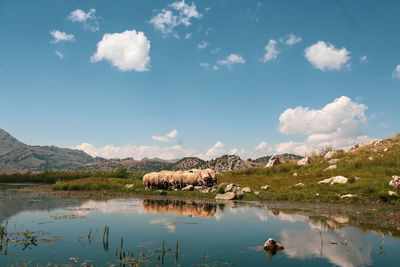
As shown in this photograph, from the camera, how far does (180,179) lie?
36.3 meters

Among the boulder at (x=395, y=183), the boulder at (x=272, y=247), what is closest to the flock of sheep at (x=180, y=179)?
the boulder at (x=395, y=183)

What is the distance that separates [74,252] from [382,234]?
554 inches

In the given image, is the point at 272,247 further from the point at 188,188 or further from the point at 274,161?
the point at 274,161

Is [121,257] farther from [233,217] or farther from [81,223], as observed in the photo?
[233,217]

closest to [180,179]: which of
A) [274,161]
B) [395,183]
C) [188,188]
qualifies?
[188,188]

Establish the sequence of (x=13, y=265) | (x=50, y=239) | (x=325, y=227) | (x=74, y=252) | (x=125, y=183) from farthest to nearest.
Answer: (x=125, y=183)
(x=325, y=227)
(x=50, y=239)
(x=74, y=252)
(x=13, y=265)

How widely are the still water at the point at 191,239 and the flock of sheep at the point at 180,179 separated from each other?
16.6m

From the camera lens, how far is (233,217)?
59.3 ft

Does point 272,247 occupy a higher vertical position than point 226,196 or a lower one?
lower

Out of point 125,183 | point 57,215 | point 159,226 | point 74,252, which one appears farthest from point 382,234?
point 125,183

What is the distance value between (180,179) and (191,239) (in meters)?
23.9

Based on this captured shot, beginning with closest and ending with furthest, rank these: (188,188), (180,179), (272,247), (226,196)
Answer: (272,247)
(226,196)
(188,188)
(180,179)

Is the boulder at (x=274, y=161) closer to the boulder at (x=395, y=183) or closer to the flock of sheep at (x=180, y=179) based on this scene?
the flock of sheep at (x=180, y=179)

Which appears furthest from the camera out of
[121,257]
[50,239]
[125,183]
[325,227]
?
[125,183]
